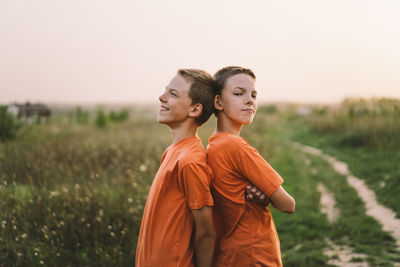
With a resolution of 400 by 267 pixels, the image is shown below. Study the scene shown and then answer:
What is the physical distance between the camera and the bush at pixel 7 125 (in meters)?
9.52

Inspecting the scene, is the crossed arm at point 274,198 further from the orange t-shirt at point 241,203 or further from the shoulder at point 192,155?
the shoulder at point 192,155

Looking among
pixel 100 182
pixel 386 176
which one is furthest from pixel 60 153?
pixel 386 176

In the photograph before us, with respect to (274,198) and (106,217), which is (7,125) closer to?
(106,217)

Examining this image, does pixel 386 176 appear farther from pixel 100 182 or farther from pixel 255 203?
pixel 255 203

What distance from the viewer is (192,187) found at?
1.68 meters

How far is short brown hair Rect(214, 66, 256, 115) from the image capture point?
2041mm

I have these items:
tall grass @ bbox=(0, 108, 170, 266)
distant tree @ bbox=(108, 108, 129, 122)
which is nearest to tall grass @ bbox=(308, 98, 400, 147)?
tall grass @ bbox=(0, 108, 170, 266)

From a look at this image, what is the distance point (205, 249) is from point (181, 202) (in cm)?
30

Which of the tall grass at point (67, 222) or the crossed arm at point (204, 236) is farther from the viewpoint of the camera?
the tall grass at point (67, 222)

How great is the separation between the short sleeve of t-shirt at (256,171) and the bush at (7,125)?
9770mm

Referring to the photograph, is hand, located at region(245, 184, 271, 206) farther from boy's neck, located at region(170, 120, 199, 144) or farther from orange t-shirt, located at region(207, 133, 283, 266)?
boy's neck, located at region(170, 120, 199, 144)

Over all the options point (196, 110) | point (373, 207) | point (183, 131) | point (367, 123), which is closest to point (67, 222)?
point (183, 131)

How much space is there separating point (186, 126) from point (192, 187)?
462 mm

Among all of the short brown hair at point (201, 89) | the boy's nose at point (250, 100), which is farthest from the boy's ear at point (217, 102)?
the boy's nose at point (250, 100)
